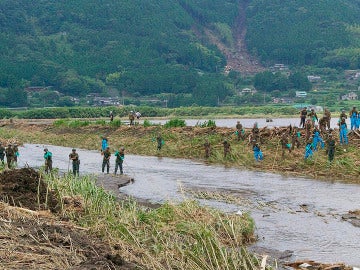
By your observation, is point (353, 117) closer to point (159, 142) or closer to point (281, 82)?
point (159, 142)

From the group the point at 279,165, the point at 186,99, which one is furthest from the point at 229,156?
the point at 186,99

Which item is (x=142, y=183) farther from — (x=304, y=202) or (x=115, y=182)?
(x=304, y=202)

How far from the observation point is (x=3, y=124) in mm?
86438

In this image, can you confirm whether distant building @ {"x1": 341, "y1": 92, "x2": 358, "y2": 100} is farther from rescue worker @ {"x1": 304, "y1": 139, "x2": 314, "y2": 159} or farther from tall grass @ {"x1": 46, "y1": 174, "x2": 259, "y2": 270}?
tall grass @ {"x1": 46, "y1": 174, "x2": 259, "y2": 270}

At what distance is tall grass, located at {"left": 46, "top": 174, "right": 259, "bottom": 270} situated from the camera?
15.9 meters

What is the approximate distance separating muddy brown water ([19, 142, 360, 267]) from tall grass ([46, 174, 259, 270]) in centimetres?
117

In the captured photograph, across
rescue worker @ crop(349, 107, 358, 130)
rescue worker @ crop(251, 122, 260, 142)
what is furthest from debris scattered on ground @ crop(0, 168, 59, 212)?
rescue worker @ crop(349, 107, 358, 130)

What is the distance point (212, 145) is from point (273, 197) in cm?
1796

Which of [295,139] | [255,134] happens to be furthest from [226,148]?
[295,139]

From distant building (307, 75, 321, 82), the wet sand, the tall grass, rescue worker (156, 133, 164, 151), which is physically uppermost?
distant building (307, 75, 321, 82)

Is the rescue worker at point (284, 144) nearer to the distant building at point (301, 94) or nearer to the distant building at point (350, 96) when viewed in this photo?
the distant building at point (350, 96)

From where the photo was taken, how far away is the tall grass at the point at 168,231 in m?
15.9

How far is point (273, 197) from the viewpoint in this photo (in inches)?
1202

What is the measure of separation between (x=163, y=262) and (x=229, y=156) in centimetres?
2918
